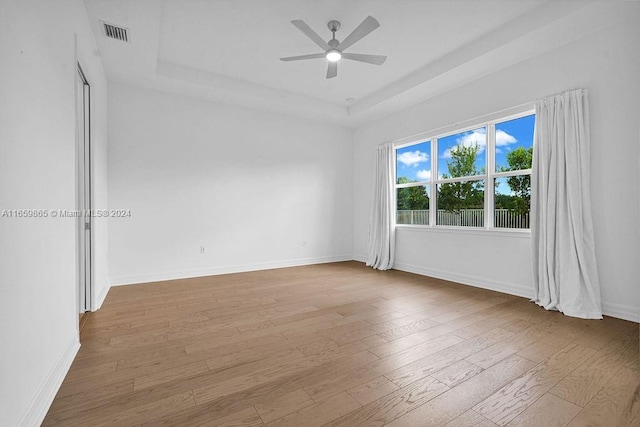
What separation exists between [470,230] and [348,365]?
3003 mm

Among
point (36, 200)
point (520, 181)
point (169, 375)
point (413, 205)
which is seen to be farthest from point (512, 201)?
point (36, 200)

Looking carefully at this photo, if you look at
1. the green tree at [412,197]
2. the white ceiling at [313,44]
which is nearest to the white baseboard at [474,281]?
the green tree at [412,197]

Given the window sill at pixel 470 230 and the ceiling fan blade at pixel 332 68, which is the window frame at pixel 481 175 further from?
the ceiling fan blade at pixel 332 68

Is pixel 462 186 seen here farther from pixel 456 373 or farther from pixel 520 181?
pixel 456 373

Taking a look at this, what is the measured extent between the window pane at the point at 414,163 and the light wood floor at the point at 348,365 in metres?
2.32

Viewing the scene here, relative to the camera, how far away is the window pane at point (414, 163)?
16.1ft

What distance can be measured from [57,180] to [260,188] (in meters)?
3.45

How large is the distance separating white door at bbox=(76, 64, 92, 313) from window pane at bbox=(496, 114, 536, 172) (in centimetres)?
482

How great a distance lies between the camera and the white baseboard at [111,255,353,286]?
409 cm

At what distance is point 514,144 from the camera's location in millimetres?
3686

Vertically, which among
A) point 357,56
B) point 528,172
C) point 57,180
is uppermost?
point 357,56

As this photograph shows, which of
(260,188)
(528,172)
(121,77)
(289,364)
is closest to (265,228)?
(260,188)

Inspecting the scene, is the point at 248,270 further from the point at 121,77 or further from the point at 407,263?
the point at 121,77

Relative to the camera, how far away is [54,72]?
1.78 metres
